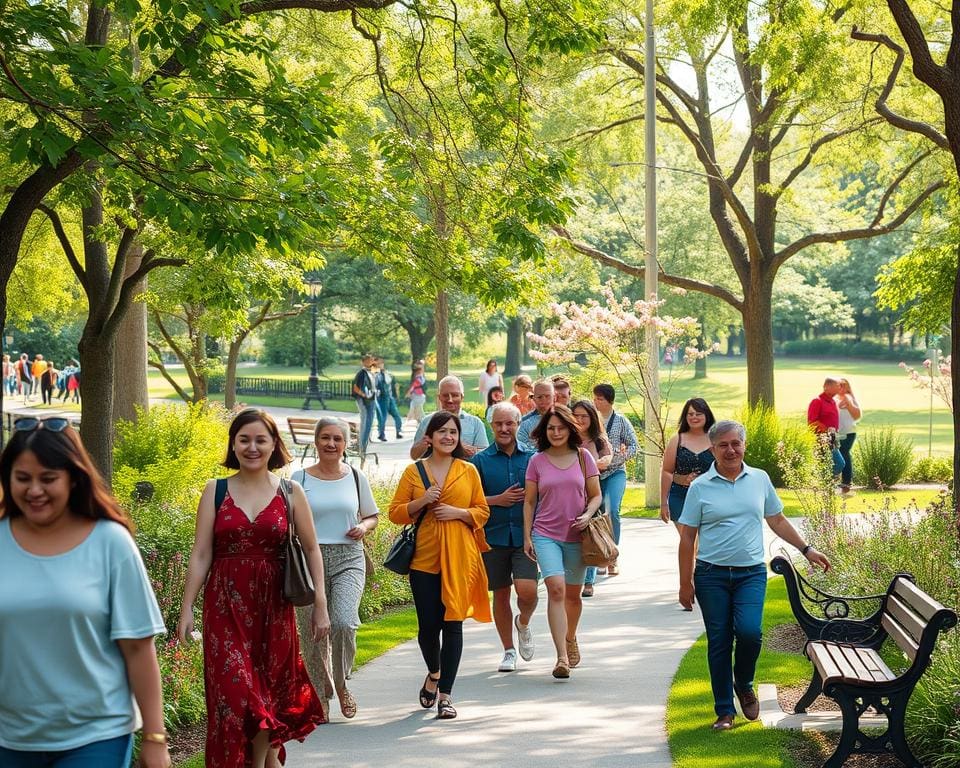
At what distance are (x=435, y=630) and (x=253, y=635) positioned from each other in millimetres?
2350

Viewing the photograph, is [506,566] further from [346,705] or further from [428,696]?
[346,705]

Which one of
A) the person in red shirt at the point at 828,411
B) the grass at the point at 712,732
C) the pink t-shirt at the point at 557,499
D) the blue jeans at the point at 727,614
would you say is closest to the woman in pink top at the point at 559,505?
the pink t-shirt at the point at 557,499

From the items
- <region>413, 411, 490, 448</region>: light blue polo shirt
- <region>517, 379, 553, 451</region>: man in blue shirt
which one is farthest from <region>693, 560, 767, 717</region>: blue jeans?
<region>517, 379, 553, 451</region>: man in blue shirt

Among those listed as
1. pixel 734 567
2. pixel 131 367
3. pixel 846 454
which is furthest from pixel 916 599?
pixel 131 367

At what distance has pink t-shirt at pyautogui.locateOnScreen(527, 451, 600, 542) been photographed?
31.5 ft

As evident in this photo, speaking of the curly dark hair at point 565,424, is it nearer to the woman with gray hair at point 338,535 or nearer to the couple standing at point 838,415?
the woman with gray hair at point 338,535

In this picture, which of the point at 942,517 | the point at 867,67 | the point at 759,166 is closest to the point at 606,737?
the point at 942,517

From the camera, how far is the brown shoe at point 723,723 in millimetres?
8070

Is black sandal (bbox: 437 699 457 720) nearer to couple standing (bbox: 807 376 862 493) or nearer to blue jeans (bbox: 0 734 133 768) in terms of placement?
blue jeans (bbox: 0 734 133 768)

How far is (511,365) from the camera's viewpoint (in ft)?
230

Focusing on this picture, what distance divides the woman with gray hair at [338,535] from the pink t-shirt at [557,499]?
1.55 meters

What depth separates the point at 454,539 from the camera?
873 centimetres

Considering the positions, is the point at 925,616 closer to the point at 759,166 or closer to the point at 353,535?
the point at 353,535

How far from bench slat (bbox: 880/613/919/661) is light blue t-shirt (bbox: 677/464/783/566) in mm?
873
